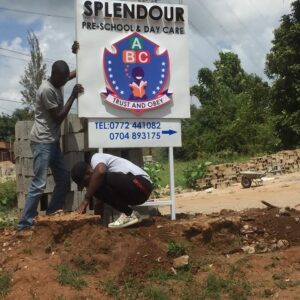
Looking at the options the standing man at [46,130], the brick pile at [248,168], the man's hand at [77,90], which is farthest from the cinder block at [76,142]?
the brick pile at [248,168]

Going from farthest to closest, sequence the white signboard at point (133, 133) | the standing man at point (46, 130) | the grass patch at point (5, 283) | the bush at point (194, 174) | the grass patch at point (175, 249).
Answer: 1. the bush at point (194, 174)
2. the white signboard at point (133, 133)
3. the standing man at point (46, 130)
4. the grass patch at point (175, 249)
5. the grass patch at point (5, 283)

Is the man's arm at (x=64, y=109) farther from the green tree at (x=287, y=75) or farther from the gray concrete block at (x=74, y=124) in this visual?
the green tree at (x=287, y=75)

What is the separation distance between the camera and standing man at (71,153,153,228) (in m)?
5.30

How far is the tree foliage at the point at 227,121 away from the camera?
2902 cm

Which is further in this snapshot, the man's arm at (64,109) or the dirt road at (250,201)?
the dirt road at (250,201)

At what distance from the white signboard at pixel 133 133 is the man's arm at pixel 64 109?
31 centimetres

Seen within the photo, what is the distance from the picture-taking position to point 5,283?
4355 mm

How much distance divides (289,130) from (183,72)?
18.9 m

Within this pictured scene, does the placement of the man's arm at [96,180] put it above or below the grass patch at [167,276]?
above

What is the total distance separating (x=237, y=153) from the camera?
2842 centimetres

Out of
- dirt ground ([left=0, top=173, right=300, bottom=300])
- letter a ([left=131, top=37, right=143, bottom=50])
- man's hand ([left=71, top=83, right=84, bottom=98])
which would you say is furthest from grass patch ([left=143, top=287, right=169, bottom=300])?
letter a ([left=131, top=37, right=143, bottom=50])

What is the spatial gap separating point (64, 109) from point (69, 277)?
2.13 metres

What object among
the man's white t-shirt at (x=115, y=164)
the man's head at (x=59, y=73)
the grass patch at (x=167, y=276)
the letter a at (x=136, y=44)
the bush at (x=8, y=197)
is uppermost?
the letter a at (x=136, y=44)

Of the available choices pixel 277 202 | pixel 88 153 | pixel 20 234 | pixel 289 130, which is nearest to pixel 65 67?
pixel 88 153
